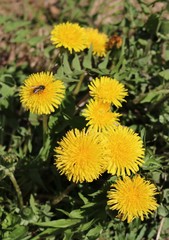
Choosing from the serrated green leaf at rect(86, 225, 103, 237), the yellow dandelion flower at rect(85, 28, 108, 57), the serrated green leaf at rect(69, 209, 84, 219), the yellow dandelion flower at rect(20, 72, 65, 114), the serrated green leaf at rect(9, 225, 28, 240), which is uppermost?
the yellow dandelion flower at rect(85, 28, 108, 57)

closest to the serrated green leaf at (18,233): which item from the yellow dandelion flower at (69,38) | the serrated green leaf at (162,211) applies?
the serrated green leaf at (162,211)

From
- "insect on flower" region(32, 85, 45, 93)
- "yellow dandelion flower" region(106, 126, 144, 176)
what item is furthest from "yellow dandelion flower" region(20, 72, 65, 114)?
"yellow dandelion flower" region(106, 126, 144, 176)

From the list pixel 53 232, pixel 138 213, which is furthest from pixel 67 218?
pixel 138 213

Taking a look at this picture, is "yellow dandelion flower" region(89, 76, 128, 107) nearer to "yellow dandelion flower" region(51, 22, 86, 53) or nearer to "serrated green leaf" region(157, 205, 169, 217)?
"yellow dandelion flower" region(51, 22, 86, 53)

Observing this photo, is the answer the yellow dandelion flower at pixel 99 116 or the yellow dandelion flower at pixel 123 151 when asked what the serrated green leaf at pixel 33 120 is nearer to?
the yellow dandelion flower at pixel 99 116

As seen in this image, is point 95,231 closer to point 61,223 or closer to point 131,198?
point 61,223
